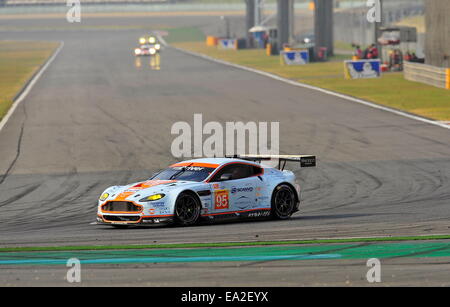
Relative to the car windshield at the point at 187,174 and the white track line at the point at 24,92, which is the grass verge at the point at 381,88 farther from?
the car windshield at the point at 187,174

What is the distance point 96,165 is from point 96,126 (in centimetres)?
1011

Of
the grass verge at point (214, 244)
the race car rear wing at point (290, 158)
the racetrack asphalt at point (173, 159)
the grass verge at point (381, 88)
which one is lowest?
the racetrack asphalt at point (173, 159)

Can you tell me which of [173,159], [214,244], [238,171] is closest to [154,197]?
[238,171]

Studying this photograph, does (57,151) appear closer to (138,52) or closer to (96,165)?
(96,165)

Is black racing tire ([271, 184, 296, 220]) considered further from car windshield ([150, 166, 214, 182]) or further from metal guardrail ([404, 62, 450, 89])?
metal guardrail ([404, 62, 450, 89])

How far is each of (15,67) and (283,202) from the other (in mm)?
65397

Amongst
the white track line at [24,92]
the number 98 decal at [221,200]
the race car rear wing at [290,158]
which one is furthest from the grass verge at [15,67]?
the number 98 decal at [221,200]

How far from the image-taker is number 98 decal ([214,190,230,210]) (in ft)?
56.7

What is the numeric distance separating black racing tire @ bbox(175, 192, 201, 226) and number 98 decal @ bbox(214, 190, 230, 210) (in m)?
0.43

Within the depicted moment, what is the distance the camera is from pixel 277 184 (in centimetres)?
1819

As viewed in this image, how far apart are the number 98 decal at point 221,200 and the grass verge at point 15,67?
25.3 metres

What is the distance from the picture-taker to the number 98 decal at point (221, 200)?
17.3 meters

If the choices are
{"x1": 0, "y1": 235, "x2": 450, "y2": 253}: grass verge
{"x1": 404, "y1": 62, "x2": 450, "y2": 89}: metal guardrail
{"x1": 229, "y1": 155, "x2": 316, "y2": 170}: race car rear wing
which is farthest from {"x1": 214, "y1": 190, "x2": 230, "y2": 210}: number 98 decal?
{"x1": 404, "y1": 62, "x2": 450, "y2": 89}: metal guardrail

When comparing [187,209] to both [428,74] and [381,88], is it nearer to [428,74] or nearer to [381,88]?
[381,88]
